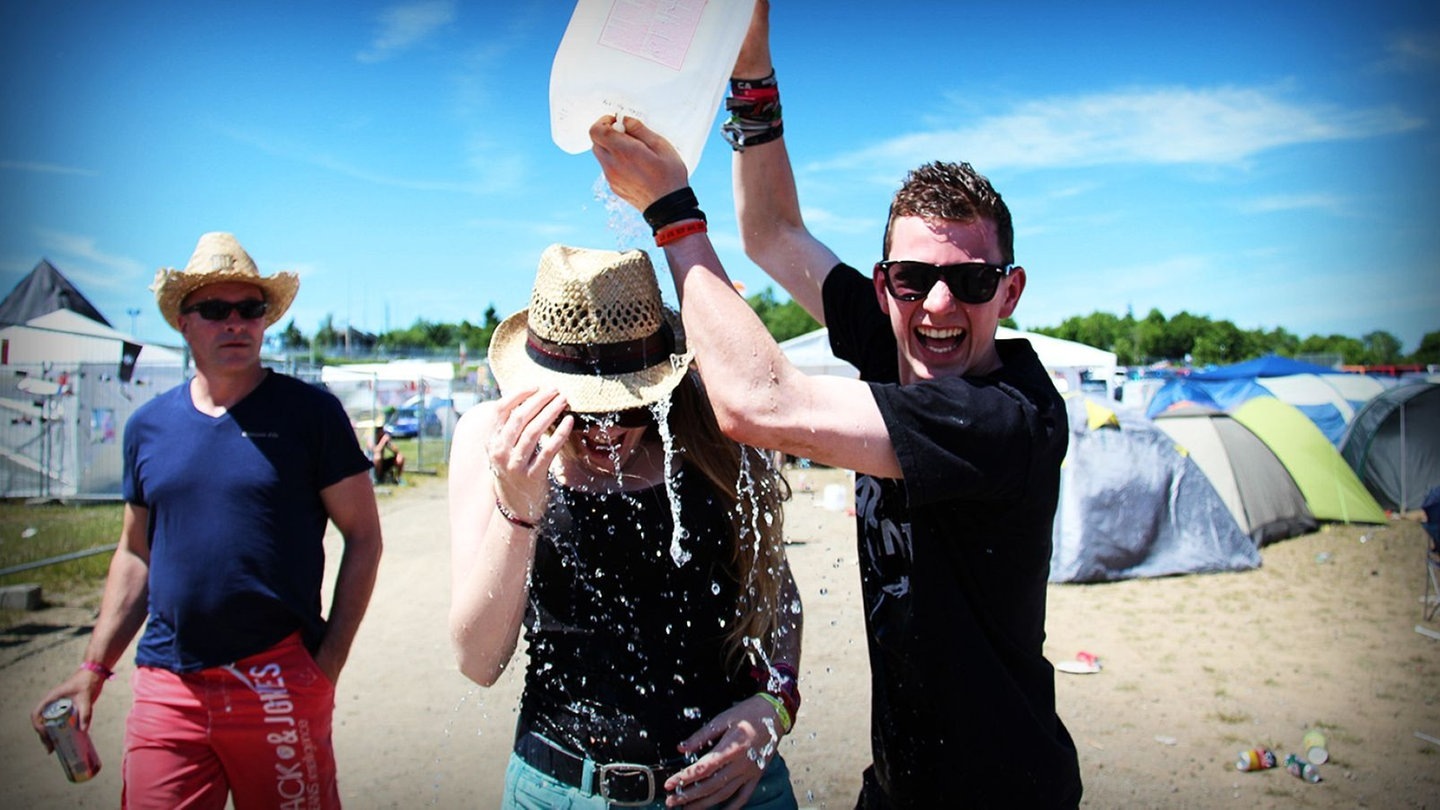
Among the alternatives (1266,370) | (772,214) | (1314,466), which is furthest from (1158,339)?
(772,214)

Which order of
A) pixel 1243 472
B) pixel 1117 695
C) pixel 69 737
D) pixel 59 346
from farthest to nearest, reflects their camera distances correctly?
pixel 59 346
pixel 1243 472
pixel 1117 695
pixel 69 737

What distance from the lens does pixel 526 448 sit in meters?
1.69

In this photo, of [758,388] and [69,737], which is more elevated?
[758,388]

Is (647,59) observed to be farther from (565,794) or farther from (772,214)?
(565,794)

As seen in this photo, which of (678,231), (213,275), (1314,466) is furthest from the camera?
(1314,466)

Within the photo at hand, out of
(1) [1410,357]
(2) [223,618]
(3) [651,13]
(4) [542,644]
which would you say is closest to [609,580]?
(4) [542,644]

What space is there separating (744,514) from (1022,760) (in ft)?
2.75

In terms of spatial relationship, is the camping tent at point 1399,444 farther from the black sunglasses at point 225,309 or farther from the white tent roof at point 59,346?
the white tent roof at point 59,346

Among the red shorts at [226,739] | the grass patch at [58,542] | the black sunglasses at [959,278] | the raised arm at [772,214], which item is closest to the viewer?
the black sunglasses at [959,278]

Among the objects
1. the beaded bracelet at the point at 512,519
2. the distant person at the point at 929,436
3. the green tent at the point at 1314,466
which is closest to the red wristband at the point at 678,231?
the distant person at the point at 929,436

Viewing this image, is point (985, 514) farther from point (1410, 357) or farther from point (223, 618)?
point (1410, 357)

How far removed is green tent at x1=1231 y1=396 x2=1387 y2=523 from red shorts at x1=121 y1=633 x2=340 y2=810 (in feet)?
43.6

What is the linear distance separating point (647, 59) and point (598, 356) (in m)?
0.67

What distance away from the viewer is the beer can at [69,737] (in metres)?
2.76
